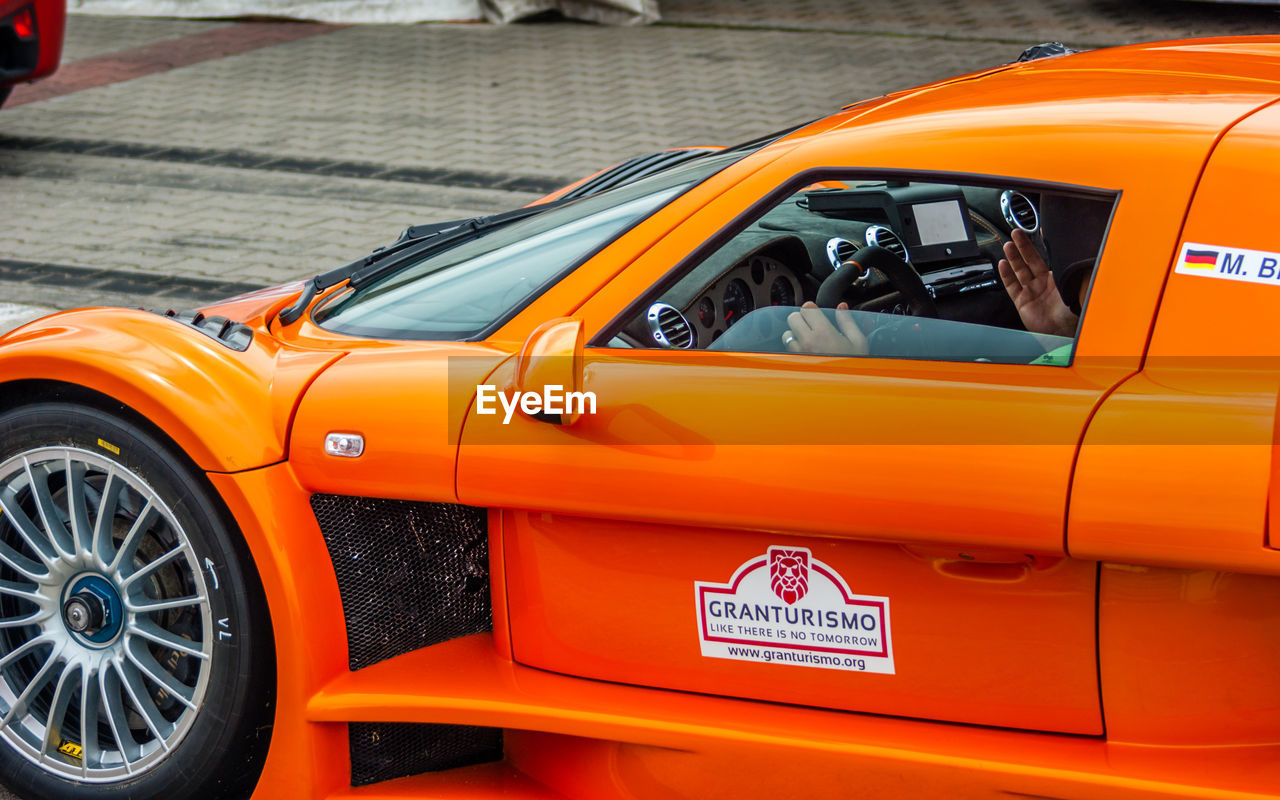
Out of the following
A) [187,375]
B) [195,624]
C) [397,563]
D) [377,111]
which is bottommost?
[377,111]

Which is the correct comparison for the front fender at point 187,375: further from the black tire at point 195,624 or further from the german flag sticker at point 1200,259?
the german flag sticker at point 1200,259

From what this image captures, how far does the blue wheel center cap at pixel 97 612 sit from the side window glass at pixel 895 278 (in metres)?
1.15

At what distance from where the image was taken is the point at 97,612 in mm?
2838

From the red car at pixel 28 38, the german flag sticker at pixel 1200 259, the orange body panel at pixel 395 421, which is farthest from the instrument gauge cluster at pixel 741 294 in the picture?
the red car at pixel 28 38

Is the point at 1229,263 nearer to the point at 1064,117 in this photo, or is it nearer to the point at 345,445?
the point at 1064,117

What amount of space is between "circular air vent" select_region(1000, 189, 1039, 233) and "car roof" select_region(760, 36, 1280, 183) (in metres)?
0.46

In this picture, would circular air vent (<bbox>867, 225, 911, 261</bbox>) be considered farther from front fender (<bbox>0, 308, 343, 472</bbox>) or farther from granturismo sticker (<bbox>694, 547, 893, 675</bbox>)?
front fender (<bbox>0, 308, 343, 472</bbox>)

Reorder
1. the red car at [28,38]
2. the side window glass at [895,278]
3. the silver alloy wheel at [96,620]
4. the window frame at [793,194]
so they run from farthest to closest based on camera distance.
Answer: the red car at [28,38], the silver alloy wheel at [96,620], the side window glass at [895,278], the window frame at [793,194]

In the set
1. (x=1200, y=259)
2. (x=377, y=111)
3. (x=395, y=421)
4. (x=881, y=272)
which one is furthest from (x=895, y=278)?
(x=377, y=111)

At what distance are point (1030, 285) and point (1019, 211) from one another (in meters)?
0.66

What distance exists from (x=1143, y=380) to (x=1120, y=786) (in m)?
0.60

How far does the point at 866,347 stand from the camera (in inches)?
97.4

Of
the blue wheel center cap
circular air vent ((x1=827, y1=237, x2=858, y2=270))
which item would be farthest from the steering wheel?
the blue wheel center cap

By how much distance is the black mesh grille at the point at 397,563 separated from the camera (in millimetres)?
2627
